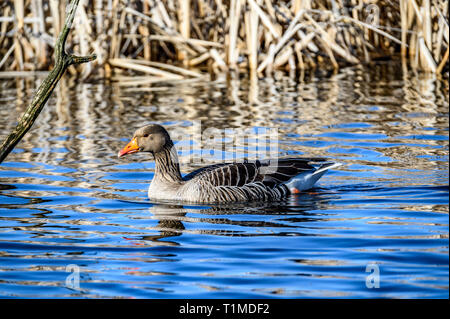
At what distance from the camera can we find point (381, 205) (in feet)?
31.6

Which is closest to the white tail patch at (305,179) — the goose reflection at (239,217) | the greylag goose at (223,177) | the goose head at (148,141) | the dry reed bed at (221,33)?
the greylag goose at (223,177)

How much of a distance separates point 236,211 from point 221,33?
1113 cm

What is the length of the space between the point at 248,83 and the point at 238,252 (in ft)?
38.2

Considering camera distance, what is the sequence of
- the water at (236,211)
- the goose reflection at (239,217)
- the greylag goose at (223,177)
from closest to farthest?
1. the water at (236,211)
2. the goose reflection at (239,217)
3. the greylag goose at (223,177)

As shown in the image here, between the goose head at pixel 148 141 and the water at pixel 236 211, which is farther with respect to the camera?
the goose head at pixel 148 141

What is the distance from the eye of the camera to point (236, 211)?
32.3 feet

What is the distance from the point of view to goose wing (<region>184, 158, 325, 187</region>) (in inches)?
407

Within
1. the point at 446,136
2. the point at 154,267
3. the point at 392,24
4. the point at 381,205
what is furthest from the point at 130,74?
the point at 154,267

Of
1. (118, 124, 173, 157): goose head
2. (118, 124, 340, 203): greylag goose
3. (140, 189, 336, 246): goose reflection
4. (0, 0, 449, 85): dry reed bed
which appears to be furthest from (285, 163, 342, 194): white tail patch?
(0, 0, 449, 85): dry reed bed

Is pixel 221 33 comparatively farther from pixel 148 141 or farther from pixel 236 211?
pixel 236 211

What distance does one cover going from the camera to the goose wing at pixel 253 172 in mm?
10336

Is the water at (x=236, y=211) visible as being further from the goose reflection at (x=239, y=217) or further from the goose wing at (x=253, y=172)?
the goose wing at (x=253, y=172)

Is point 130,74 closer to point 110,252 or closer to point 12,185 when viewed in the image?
point 12,185

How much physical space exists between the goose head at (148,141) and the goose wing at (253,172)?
0.56 meters
